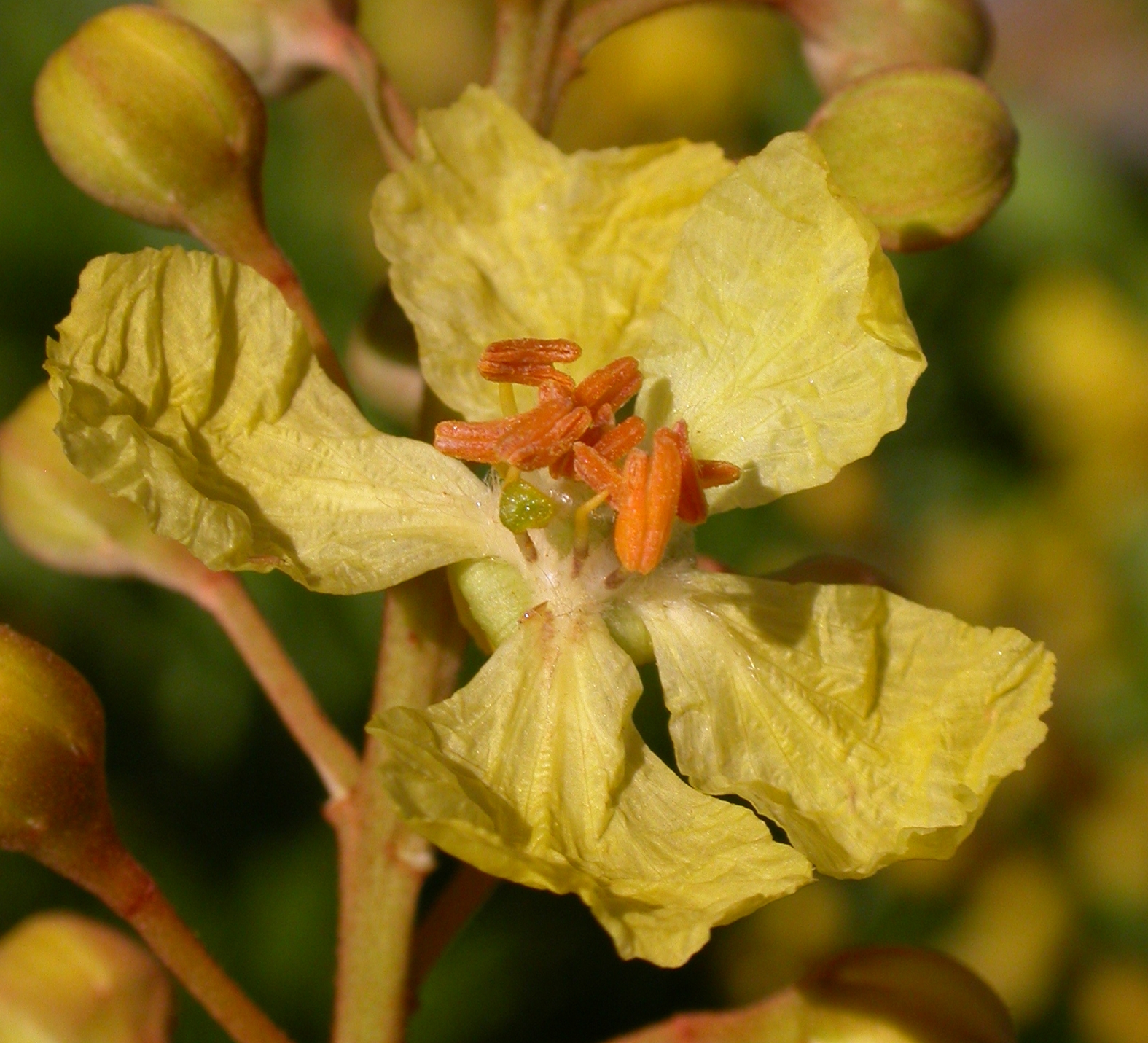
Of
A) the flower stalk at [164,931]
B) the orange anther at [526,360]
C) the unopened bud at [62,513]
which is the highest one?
the orange anther at [526,360]

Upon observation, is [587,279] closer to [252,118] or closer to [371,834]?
[252,118]

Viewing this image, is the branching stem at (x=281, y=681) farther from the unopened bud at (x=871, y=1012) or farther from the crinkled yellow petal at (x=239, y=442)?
the unopened bud at (x=871, y=1012)

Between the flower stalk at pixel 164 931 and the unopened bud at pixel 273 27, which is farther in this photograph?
the unopened bud at pixel 273 27

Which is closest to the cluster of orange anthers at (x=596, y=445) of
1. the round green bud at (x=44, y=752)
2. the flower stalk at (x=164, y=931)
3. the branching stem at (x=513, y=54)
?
the branching stem at (x=513, y=54)

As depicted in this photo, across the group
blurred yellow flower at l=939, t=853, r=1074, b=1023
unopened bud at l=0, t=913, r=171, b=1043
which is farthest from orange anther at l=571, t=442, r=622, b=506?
blurred yellow flower at l=939, t=853, r=1074, b=1023

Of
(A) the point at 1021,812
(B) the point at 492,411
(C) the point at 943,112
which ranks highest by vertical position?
(C) the point at 943,112

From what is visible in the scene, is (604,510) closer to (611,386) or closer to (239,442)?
(611,386)

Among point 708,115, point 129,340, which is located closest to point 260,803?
point 129,340

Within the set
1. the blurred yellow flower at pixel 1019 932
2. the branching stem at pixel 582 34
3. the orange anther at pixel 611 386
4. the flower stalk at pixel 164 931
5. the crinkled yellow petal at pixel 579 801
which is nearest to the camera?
the crinkled yellow petal at pixel 579 801

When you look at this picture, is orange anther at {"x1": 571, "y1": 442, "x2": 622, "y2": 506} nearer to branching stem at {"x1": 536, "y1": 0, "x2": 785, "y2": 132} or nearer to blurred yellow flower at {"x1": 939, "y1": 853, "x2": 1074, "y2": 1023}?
branching stem at {"x1": 536, "y1": 0, "x2": 785, "y2": 132}
